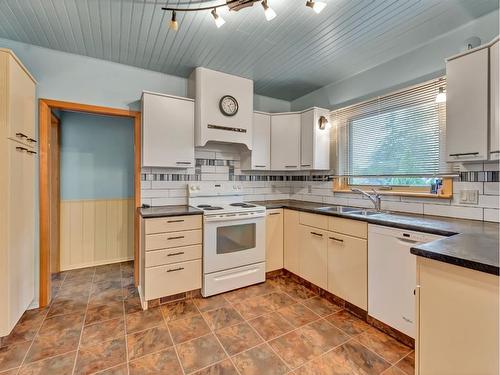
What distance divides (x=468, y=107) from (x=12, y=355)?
11.6 ft

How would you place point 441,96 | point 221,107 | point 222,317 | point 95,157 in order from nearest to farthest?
point 441,96, point 222,317, point 221,107, point 95,157

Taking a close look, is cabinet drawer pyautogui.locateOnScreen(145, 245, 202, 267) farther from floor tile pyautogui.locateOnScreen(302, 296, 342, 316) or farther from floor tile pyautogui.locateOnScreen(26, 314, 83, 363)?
floor tile pyautogui.locateOnScreen(302, 296, 342, 316)

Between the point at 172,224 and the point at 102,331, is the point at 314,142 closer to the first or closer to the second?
the point at 172,224

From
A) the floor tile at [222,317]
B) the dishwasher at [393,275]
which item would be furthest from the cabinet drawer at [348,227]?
the floor tile at [222,317]

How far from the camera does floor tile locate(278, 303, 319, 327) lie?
2070mm

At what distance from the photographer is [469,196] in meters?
1.92

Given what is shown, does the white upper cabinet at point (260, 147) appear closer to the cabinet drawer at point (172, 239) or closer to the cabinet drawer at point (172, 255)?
the cabinet drawer at point (172, 239)

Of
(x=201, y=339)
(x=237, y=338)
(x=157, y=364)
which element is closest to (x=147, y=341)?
(x=157, y=364)

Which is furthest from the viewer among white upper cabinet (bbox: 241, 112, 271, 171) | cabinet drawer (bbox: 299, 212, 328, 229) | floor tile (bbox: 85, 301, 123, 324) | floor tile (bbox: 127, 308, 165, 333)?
white upper cabinet (bbox: 241, 112, 271, 171)

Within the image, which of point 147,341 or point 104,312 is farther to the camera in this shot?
point 104,312

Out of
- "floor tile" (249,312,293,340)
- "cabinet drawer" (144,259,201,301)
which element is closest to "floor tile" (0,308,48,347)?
"cabinet drawer" (144,259,201,301)

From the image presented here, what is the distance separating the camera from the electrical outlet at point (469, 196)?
189cm

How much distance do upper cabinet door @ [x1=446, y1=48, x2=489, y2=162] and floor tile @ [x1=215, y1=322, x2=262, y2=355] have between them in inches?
78.4

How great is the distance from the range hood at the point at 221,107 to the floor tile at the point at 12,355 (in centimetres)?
218
